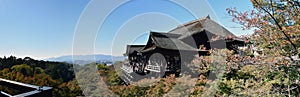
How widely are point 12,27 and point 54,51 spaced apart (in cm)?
212

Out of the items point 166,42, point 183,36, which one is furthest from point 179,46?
point 183,36

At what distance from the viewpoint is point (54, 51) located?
8773 mm

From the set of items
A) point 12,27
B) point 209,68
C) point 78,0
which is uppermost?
point 78,0

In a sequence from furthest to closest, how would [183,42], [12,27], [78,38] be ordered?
[183,42]
[12,27]
[78,38]

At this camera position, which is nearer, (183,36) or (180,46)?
(180,46)

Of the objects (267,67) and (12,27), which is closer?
(267,67)

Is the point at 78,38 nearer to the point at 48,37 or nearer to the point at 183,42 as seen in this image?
the point at 48,37

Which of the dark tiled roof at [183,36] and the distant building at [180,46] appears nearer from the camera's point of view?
the distant building at [180,46]

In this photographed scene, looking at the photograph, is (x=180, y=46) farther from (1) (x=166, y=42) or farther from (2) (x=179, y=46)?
(1) (x=166, y=42)

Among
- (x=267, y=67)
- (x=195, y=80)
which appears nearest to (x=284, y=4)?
(x=267, y=67)

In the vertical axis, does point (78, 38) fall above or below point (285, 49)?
above

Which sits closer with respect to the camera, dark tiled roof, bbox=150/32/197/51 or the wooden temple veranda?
the wooden temple veranda

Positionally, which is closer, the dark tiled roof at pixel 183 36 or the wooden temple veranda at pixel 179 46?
the wooden temple veranda at pixel 179 46

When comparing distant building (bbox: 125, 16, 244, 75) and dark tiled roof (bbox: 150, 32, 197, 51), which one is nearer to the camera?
distant building (bbox: 125, 16, 244, 75)
